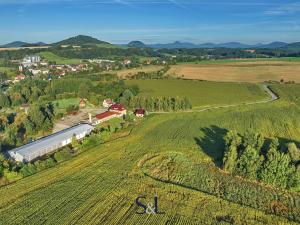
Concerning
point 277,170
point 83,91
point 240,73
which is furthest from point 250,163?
point 240,73

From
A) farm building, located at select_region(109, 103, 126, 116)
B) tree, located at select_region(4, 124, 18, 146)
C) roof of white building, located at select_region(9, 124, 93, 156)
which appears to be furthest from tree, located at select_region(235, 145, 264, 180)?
farm building, located at select_region(109, 103, 126, 116)

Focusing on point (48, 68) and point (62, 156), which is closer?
point (62, 156)

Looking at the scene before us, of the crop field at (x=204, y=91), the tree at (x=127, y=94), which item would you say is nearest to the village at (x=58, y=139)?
the tree at (x=127, y=94)

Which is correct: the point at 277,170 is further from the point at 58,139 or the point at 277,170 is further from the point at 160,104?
the point at 160,104

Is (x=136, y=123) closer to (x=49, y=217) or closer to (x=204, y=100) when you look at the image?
(x=204, y=100)

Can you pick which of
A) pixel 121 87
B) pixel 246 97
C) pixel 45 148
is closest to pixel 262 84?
pixel 246 97

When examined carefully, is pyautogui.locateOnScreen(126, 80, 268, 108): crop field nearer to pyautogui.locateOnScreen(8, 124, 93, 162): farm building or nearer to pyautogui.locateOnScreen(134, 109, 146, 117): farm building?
pyautogui.locateOnScreen(134, 109, 146, 117): farm building

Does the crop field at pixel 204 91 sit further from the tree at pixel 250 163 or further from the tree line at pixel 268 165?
the tree at pixel 250 163

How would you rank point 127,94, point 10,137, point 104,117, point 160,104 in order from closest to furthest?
point 10,137, point 104,117, point 160,104, point 127,94
